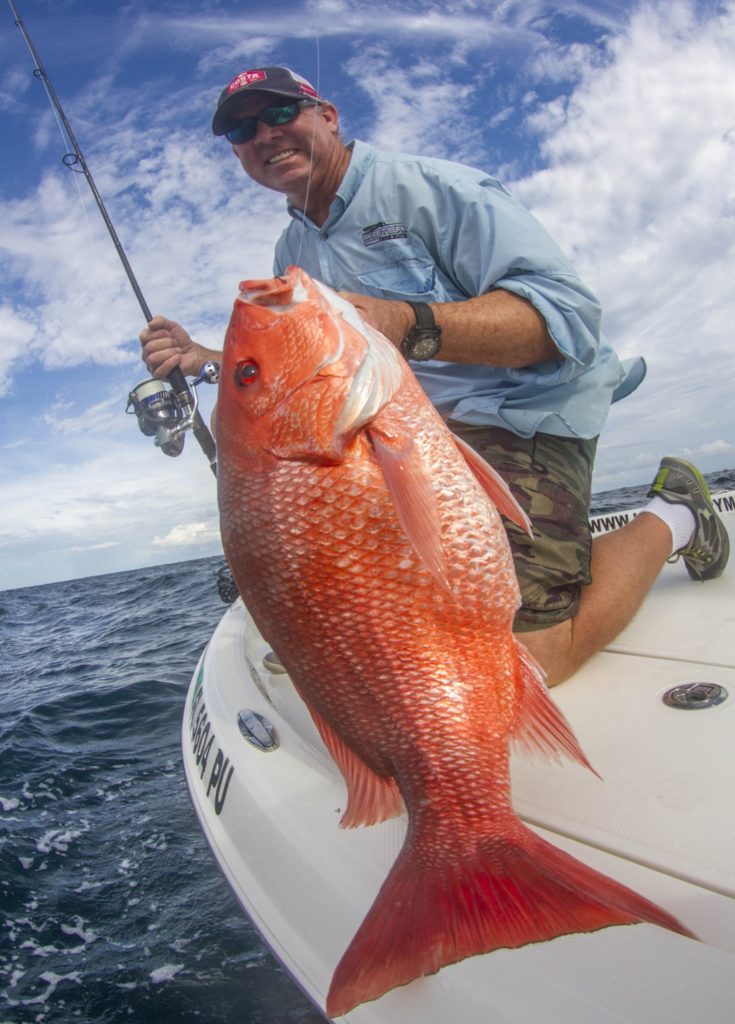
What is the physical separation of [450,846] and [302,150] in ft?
8.38

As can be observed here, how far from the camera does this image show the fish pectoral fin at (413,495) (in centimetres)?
128

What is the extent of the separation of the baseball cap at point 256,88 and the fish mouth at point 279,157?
0.59 feet

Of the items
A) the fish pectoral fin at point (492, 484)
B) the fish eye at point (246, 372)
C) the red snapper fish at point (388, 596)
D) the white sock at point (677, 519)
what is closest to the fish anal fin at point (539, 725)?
the red snapper fish at point (388, 596)

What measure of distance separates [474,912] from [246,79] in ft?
9.00

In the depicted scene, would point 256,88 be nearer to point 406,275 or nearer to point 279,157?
point 279,157

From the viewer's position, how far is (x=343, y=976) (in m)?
1.01

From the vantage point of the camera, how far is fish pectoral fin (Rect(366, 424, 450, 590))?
128 centimetres

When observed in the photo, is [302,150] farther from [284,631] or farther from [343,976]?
[343,976]

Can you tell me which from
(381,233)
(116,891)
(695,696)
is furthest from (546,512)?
(116,891)

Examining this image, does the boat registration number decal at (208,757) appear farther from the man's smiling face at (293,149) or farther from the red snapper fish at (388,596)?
the man's smiling face at (293,149)

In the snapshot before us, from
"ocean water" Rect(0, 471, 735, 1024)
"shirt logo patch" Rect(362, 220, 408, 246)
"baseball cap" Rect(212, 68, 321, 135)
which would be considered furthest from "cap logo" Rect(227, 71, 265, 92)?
"ocean water" Rect(0, 471, 735, 1024)

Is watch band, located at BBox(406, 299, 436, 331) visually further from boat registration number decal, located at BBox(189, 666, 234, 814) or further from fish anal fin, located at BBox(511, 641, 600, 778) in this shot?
boat registration number decal, located at BBox(189, 666, 234, 814)

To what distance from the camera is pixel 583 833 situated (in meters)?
1.42

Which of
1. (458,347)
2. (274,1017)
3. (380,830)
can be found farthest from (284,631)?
(274,1017)
